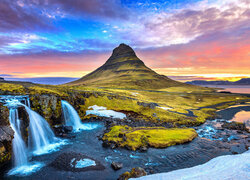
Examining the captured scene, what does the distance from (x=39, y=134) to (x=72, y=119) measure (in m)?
15.1

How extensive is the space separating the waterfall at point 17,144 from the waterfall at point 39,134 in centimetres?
251

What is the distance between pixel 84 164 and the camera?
23984mm

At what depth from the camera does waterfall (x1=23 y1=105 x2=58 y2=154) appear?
29111 mm

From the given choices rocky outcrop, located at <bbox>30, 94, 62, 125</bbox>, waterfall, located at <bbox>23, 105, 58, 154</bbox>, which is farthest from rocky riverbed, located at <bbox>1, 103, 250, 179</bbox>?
rocky outcrop, located at <bbox>30, 94, 62, 125</bbox>

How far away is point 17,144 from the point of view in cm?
2505

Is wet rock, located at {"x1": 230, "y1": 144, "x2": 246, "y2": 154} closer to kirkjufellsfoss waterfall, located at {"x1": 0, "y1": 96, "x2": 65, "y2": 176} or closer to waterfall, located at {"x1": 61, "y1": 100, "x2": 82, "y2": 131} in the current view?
kirkjufellsfoss waterfall, located at {"x1": 0, "y1": 96, "x2": 65, "y2": 176}

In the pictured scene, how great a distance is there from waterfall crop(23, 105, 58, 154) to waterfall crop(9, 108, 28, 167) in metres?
2.51

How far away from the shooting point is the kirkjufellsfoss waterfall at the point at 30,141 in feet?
76.3

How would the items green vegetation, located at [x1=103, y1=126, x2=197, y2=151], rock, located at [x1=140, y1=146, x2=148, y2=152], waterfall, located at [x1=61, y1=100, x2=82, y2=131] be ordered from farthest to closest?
waterfall, located at [x1=61, y1=100, x2=82, y2=131] → green vegetation, located at [x1=103, y1=126, x2=197, y2=151] → rock, located at [x1=140, y1=146, x2=148, y2=152]

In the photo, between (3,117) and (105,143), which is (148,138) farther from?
(3,117)

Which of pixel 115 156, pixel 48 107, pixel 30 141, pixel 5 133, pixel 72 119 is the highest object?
pixel 48 107

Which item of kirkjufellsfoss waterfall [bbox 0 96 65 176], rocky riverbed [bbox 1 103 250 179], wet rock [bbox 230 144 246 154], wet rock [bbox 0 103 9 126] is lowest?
wet rock [bbox 230 144 246 154]

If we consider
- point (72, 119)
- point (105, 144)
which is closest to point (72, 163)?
point (105, 144)

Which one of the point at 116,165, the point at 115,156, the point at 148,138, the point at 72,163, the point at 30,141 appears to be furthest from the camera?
the point at 148,138
